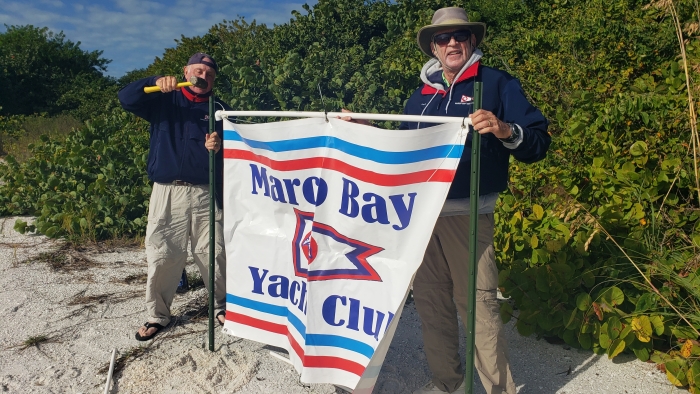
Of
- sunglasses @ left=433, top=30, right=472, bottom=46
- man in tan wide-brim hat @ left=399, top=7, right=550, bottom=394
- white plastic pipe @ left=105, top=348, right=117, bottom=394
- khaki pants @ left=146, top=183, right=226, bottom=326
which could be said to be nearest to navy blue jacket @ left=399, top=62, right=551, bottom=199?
man in tan wide-brim hat @ left=399, top=7, right=550, bottom=394

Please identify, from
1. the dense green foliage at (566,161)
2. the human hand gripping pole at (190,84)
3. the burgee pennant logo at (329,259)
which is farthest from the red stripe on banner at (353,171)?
the dense green foliage at (566,161)

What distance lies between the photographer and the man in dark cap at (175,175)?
3.78m

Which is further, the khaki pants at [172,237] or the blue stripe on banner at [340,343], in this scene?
the khaki pants at [172,237]

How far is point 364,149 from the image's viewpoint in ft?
8.54

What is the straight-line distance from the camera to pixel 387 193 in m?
2.53

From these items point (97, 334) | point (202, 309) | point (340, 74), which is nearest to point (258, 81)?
point (340, 74)

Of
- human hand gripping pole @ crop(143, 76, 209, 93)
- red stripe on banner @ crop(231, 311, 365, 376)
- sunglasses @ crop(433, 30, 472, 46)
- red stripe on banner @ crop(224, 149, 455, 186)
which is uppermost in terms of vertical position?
sunglasses @ crop(433, 30, 472, 46)

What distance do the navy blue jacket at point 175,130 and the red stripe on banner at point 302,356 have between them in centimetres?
98

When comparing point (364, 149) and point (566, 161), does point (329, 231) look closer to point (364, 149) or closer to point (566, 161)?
point (364, 149)

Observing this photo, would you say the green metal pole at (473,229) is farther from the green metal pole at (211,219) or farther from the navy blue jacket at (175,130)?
the navy blue jacket at (175,130)

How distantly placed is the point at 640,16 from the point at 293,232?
7.57 metres

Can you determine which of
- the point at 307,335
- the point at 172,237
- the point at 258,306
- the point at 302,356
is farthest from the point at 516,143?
the point at 172,237

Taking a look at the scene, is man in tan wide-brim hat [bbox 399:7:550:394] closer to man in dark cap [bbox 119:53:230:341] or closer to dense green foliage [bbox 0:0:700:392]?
dense green foliage [bbox 0:0:700:392]

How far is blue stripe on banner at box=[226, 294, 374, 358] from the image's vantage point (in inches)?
104
